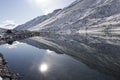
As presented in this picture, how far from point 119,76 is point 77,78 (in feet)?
21.6

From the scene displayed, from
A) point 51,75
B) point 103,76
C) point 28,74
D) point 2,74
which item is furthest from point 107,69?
point 2,74

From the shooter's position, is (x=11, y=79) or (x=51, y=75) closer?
(x=11, y=79)

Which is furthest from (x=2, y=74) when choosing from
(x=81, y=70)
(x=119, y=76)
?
(x=119, y=76)

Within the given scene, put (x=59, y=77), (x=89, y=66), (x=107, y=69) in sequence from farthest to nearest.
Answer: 1. (x=89, y=66)
2. (x=107, y=69)
3. (x=59, y=77)

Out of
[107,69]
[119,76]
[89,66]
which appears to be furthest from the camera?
[89,66]

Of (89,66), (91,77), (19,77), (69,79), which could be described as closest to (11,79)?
(19,77)

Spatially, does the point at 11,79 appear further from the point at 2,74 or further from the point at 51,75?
the point at 51,75

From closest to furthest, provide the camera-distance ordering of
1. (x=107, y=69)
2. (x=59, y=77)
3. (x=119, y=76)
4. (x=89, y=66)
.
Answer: (x=119, y=76) < (x=59, y=77) < (x=107, y=69) < (x=89, y=66)

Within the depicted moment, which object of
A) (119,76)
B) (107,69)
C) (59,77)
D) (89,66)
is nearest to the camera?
(119,76)

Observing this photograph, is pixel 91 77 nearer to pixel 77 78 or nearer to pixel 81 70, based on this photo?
pixel 77 78

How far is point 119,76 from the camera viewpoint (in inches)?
1241

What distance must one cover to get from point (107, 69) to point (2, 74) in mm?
18630

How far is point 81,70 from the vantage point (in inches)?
1508

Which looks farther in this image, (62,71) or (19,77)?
(62,71)
